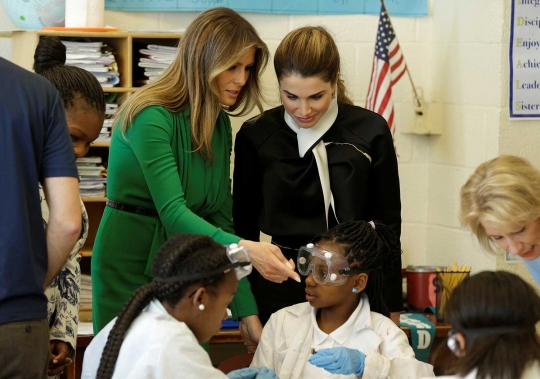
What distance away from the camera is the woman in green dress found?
214 centimetres

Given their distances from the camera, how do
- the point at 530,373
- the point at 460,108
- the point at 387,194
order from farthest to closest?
the point at 460,108, the point at 387,194, the point at 530,373

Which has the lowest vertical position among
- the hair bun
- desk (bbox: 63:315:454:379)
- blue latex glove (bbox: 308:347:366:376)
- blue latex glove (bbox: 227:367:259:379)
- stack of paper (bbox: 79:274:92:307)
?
desk (bbox: 63:315:454:379)

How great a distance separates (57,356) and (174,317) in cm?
51

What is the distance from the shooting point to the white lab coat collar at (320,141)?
92.4 inches

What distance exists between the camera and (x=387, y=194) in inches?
93.8

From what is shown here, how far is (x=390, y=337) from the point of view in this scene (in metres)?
2.17

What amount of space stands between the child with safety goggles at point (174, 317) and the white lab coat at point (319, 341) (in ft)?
1.75

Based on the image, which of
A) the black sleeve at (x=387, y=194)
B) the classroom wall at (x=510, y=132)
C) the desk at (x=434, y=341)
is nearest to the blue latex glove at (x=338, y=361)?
the black sleeve at (x=387, y=194)

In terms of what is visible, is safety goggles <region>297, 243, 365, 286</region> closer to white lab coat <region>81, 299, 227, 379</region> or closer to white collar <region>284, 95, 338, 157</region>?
white collar <region>284, 95, 338, 157</region>

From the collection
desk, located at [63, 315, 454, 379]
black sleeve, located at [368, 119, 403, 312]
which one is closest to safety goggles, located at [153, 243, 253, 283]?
black sleeve, located at [368, 119, 403, 312]

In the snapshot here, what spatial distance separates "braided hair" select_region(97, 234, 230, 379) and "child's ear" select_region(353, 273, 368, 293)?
69 centimetres

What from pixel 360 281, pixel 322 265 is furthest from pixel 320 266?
pixel 360 281

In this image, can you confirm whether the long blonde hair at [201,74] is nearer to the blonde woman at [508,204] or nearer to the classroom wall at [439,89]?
the blonde woman at [508,204]

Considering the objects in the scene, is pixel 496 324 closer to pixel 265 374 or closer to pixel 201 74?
pixel 265 374
